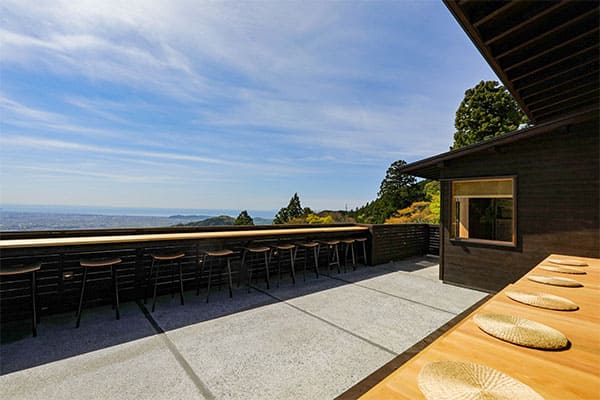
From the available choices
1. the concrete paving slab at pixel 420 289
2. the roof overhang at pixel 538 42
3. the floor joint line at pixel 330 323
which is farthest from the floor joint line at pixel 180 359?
the roof overhang at pixel 538 42

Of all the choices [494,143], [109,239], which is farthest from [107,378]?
[494,143]

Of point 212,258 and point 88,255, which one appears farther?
point 212,258

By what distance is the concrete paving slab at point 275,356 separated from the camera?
74.9 inches


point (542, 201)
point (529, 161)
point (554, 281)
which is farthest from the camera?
point (529, 161)

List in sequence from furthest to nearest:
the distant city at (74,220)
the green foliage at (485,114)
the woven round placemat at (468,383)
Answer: the green foliage at (485,114) < the distant city at (74,220) < the woven round placemat at (468,383)

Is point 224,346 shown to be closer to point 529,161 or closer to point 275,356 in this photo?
point 275,356

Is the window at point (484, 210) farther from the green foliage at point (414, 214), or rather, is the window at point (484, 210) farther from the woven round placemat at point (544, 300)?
the green foliage at point (414, 214)

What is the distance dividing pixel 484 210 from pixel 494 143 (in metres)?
1.93

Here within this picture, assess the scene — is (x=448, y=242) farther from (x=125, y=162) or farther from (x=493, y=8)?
(x=125, y=162)

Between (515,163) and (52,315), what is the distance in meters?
6.99

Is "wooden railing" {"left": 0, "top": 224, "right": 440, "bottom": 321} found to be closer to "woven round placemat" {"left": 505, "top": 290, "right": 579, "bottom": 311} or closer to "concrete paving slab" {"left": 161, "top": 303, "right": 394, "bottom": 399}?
"concrete paving slab" {"left": 161, "top": 303, "right": 394, "bottom": 399}

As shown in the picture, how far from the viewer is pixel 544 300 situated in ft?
5.13

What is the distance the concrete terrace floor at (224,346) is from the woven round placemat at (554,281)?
1210 mm

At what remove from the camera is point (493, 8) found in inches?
87.0
